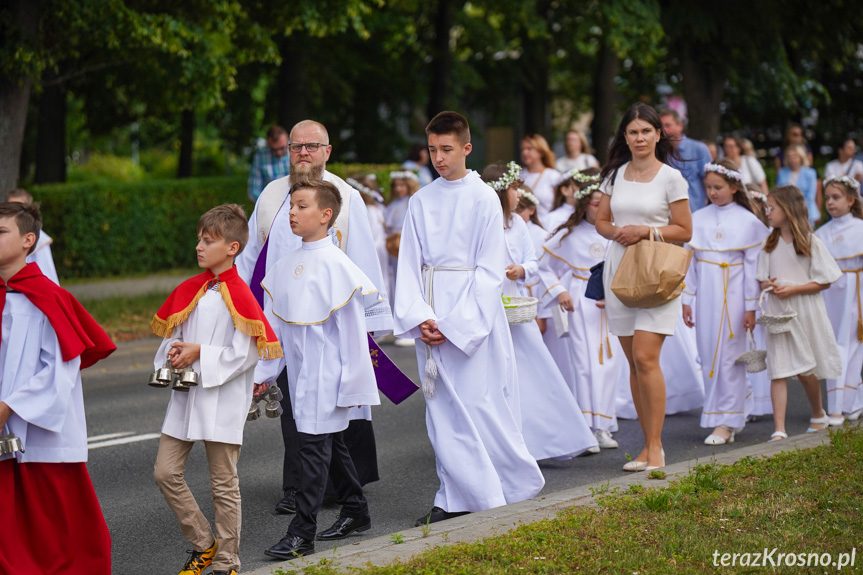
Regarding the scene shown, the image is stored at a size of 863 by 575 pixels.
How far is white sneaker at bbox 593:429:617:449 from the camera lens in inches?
318

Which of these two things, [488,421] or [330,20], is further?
[330,20]

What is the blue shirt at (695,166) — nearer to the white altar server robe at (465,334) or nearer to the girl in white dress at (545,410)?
the girl in white dress at (545,410)

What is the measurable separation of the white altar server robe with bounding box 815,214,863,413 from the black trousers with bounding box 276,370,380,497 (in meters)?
4.06

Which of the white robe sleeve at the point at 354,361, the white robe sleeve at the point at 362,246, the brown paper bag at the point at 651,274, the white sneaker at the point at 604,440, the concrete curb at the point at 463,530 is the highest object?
the white robe sleeve at the point at 362,246

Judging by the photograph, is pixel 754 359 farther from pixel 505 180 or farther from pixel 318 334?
pixel 318 334

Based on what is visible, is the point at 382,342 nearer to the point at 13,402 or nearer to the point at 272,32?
the point at 272,32

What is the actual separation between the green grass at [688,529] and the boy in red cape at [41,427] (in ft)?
3.78

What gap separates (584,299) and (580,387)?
26.7 inches

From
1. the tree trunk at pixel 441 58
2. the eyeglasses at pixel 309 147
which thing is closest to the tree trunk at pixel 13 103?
the eyeglasses at pixel 309 147

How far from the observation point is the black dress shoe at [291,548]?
5.21m

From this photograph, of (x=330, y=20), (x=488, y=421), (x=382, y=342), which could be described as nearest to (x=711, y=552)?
(x=488, y=421)

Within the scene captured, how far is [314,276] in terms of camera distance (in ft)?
18.0

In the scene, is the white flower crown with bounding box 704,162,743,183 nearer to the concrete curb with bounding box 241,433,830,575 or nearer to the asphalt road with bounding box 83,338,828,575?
the asphalt road with bounding box 83,338,828,575

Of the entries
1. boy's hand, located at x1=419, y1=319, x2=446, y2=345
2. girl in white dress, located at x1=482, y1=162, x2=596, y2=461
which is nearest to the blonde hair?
girl in white dress, located at x1=482, y1=162, x2=596, y2=461
